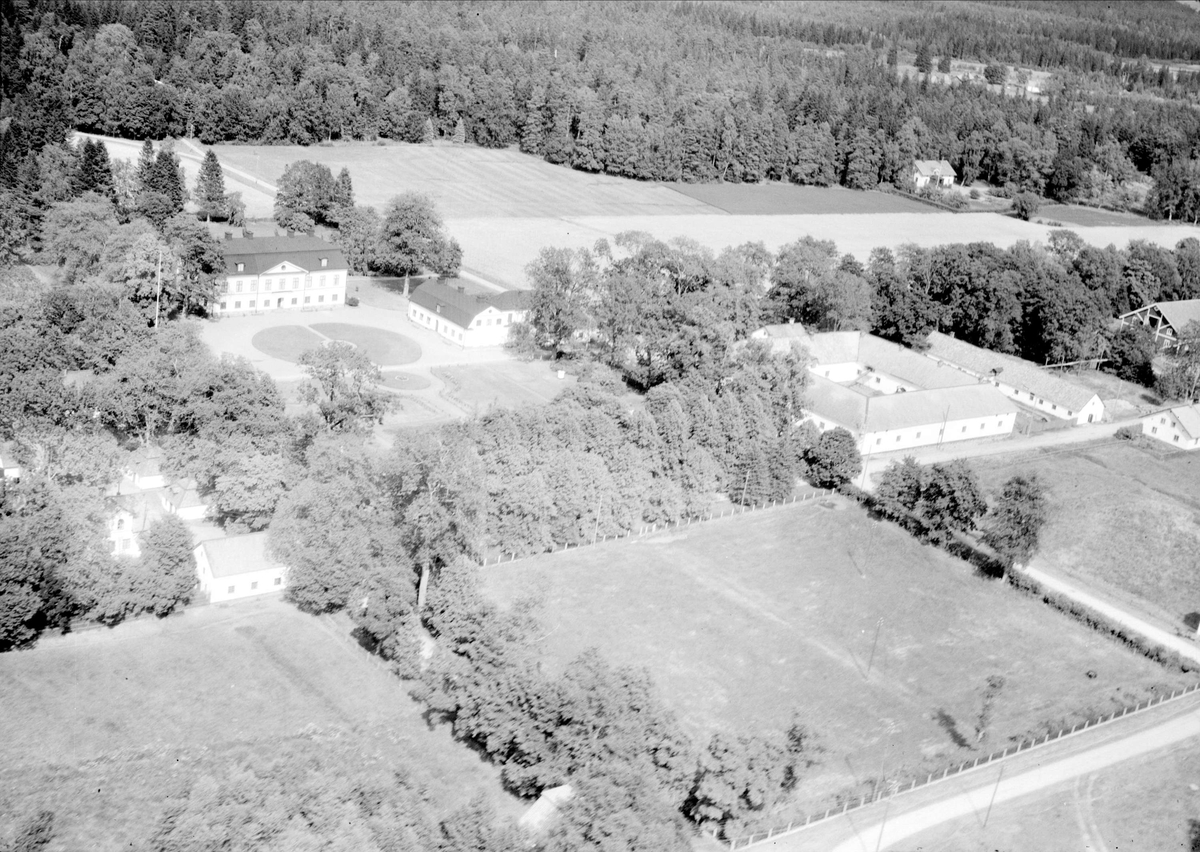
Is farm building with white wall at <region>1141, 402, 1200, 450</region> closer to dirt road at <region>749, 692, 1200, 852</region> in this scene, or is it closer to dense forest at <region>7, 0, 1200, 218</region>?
dirt road at <region>749, 692, 1200, 852</region>

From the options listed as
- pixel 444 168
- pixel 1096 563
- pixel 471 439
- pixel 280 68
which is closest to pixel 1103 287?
pixel 1096 563

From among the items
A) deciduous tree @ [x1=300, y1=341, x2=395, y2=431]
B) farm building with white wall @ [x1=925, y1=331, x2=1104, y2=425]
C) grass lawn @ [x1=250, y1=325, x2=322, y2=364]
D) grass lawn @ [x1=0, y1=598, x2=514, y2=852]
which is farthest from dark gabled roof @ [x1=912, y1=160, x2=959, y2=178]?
grass lawn @ [x1=0, y1=598, x2=514, y2=852]

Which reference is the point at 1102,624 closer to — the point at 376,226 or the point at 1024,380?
the point at 1024,380

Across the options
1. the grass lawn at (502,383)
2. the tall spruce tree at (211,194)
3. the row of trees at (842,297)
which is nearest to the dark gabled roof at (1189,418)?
the row of trees at (842,297)

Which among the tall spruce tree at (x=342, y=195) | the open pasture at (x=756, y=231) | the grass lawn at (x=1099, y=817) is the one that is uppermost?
the tall spruce tree at (x=342, y=195)

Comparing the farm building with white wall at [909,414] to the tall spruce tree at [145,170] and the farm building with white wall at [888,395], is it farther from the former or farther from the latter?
the tall spruce tree at [145,170]

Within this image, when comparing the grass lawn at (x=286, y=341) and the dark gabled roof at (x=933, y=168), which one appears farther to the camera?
the dark gabled roof at (x=933, y=168)

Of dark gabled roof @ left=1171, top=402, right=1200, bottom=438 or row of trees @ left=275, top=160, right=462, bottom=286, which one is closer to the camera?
dark gabled roof @ left=1171, top=402, right=1200, bottom=438
